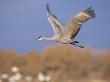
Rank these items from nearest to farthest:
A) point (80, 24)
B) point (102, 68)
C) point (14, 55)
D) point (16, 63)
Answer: point (80, 24) < point (16, 63) < point (14, 55) < point (102, 68)

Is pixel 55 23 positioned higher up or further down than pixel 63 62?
further down

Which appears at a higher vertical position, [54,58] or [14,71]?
[54,58]

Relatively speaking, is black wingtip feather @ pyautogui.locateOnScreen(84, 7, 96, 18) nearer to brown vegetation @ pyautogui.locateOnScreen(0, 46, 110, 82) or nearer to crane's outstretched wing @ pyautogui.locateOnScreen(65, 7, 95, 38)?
crane's outstretched wing @ pyautogui.locateOnScreen(65, 7, 95, 38)

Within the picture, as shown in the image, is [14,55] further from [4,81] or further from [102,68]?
[4,81]

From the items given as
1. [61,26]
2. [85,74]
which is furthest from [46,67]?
[61,26]

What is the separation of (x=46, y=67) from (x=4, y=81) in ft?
17.2

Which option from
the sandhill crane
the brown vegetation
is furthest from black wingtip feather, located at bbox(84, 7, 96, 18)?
the brown vegetation

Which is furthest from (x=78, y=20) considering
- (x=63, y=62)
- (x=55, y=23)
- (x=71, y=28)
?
(x=63, y=62)

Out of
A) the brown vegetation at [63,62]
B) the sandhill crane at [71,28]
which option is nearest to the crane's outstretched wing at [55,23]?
the sandhill crane at [71,28]

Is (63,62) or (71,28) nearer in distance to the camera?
(71,28)

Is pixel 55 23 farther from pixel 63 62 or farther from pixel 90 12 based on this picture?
pixel 63 62

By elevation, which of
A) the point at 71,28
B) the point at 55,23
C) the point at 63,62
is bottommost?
the point at 71,28

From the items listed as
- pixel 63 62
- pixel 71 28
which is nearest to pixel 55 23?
pixel 71 28

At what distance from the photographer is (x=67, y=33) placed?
1075 centimetres
